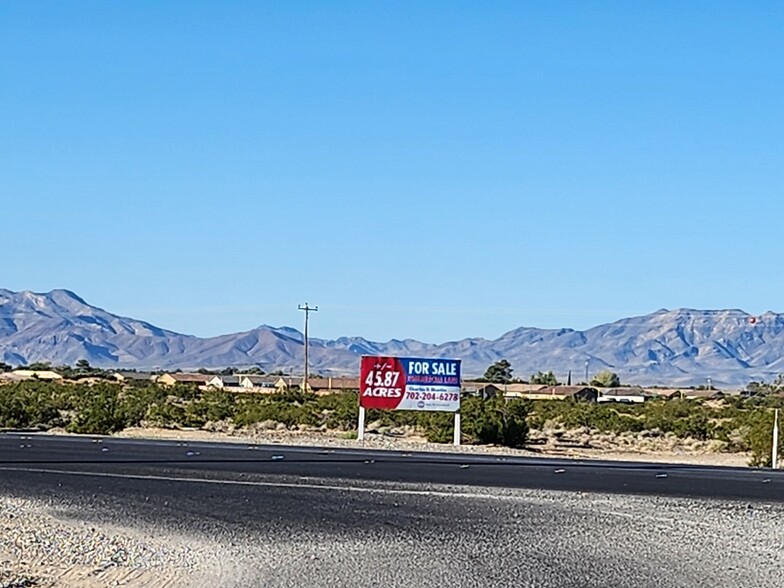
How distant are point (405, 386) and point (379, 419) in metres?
14.4

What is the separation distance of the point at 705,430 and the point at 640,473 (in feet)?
96.6

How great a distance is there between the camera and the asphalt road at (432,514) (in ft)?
41.7

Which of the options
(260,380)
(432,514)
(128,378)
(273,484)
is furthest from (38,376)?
(432,514)

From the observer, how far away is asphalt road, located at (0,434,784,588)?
501 inches

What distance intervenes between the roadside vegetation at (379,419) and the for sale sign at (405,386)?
2.87 m

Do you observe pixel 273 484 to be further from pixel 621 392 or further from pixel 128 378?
pixel 621 392

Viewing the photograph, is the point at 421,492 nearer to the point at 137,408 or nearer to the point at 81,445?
the point at 81,445

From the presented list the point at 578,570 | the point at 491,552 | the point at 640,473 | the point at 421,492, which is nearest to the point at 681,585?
the point at 578,570

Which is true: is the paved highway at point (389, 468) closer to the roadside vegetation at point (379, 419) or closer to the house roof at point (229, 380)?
the roadside vegetation at point (379, 419)

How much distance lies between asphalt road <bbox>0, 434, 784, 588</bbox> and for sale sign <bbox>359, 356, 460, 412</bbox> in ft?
29.0

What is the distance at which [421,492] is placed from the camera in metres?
20.5

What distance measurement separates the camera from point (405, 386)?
38031 mm

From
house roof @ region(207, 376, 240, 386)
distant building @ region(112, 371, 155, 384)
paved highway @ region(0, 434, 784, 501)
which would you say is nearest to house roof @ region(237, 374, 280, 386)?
house roof @ region(207, 376, 240, 386)

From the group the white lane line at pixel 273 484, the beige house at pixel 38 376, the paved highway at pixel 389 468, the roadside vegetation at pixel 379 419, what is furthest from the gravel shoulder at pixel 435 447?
the beige house at pixel 38 376
